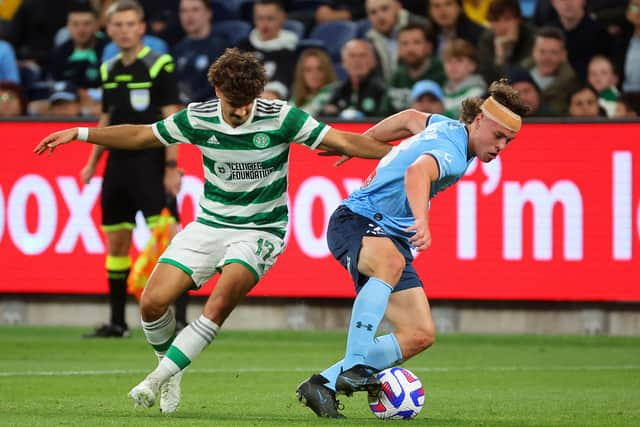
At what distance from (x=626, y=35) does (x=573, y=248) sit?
2864 mm

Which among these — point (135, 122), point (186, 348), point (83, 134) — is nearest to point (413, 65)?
point (135, 122)

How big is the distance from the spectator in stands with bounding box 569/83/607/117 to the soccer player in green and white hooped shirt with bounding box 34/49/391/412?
672 centimetres

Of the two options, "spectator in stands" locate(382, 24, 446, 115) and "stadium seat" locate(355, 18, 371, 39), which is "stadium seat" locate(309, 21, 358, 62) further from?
"spectator in stands" locate(382, 24, 446, 115)

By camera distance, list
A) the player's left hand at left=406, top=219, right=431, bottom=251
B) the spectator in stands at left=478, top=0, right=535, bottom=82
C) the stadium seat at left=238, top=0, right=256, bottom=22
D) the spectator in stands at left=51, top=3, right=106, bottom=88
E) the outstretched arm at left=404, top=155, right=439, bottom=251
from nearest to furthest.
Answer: the player's left hand at left=406, top=219, right=431, bottom=251 → the outstretched arm at left=404, top=155, right=439, bottom=251 → the spectator in stands at left=478, top=0, right=535, bottom=82 → the spectator in stands at left=51, top=3, right=106, bottom=88 → the stadium seat at left=238, top=0, right=256, bottom=22

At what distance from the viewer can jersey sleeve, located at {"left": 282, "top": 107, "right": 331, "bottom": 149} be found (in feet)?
26.5

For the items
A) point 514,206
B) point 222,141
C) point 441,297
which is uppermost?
point 222,141

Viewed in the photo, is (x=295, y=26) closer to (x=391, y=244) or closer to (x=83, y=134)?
(x=83, y=134)

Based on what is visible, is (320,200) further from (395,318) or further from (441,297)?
(395,318)

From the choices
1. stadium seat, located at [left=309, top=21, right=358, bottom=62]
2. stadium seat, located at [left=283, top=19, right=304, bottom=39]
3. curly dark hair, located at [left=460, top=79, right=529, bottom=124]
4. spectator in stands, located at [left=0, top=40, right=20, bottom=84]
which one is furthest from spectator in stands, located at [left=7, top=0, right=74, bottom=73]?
curly dark hair, located at [left=460, top=79, right=529, bottom=124]

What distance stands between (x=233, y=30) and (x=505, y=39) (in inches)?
140

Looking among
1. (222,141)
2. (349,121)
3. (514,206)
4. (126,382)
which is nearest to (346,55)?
(349,121)

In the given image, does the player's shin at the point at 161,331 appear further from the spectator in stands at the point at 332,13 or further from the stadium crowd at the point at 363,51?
the spectator in stands at the point at 332,13

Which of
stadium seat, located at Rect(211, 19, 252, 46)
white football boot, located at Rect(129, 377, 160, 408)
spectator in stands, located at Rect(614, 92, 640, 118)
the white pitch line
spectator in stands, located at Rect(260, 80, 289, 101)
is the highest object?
stadium seat, located at Rect(211, 19, 252, 46)

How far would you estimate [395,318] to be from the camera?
26.1ft
